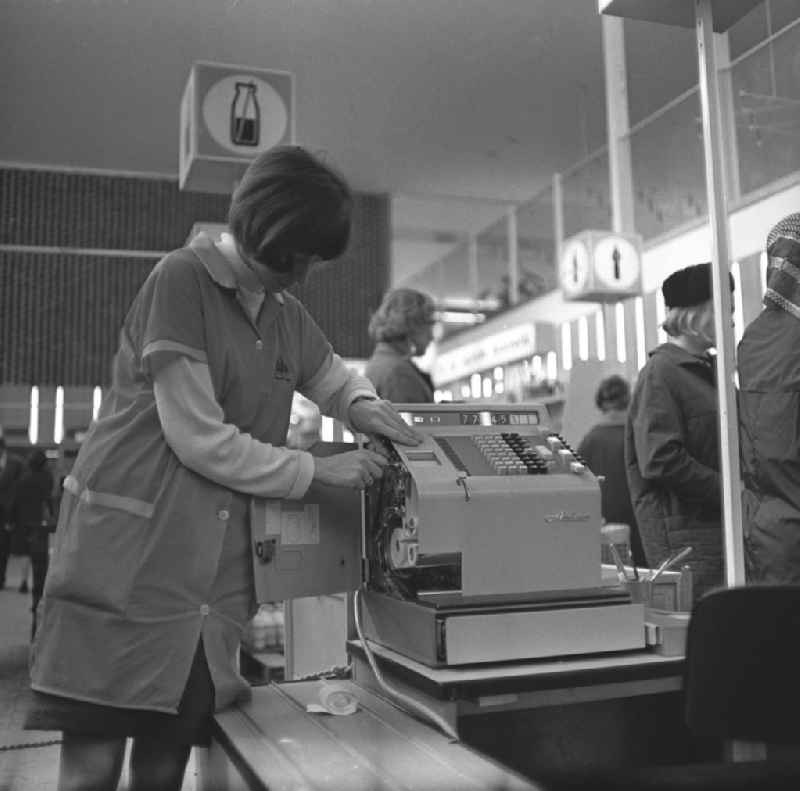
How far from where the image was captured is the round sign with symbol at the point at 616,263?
5008 mm

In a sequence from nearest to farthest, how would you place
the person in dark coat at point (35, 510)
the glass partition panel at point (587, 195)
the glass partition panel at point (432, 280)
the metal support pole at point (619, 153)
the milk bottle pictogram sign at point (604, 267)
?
the person in dark coat at point (35, 510), the milk bottle pictogram sign at point (604, 267), the metal support pole at point (619, 153), the glass partition panel at point (587, 195), the glass partition panel at point (432, 280)

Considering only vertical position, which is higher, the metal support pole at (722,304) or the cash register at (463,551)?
the metal support pole at (722,304)

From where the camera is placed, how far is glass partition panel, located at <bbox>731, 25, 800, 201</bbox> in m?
4.66

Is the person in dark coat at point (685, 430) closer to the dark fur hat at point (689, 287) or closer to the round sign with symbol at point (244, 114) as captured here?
the dark fur hat at point (689, 287)

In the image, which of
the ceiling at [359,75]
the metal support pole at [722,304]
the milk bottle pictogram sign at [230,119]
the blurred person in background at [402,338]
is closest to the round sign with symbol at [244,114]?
the milk bottle pictogram sign at [230,119]

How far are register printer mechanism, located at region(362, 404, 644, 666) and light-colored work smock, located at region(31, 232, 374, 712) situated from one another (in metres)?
0.19

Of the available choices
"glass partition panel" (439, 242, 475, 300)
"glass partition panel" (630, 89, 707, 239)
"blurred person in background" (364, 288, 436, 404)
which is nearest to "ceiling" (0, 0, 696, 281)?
"glass partition panel" (630, 89, 707, 239)

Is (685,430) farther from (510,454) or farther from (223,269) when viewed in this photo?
(223,269)

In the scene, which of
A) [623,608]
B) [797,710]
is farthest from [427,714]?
[797,710]

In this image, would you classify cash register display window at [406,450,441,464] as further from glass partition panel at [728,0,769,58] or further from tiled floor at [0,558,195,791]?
glass partition panel at [728,0,769,58]

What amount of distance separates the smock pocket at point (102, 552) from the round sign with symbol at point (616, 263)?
413 centimetres

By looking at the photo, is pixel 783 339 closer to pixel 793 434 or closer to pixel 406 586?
pixel 793 434

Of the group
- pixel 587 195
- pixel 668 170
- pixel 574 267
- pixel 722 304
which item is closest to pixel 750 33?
pixel 574 267

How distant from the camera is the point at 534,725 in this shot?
171 cm
